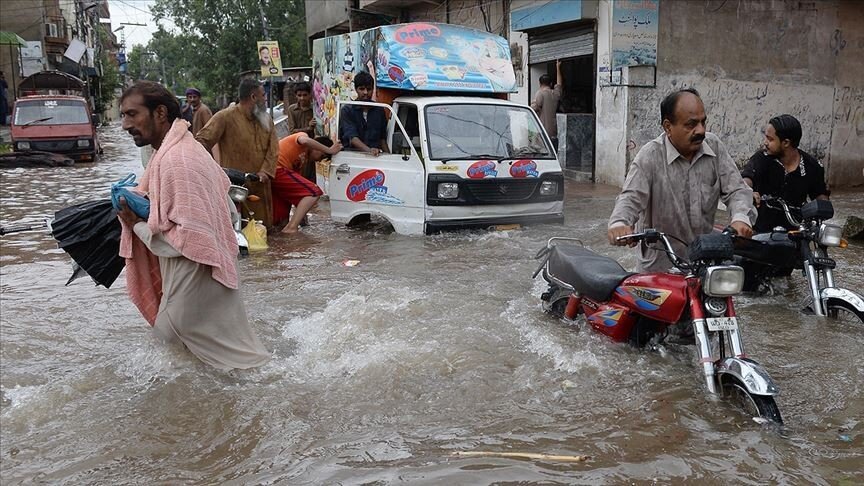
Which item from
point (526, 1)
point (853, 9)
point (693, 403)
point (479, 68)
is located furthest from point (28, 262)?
point (853, 9)

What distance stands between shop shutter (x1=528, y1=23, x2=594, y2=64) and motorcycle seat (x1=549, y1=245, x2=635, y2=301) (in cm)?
943

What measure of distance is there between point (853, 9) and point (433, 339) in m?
13.0

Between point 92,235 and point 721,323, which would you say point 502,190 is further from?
point 92,235

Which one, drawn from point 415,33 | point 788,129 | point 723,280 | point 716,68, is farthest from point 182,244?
point 716,68

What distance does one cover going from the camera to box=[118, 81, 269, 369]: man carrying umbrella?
3502 millimetres

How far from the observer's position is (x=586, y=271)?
461 cm

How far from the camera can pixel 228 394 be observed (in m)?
3.90

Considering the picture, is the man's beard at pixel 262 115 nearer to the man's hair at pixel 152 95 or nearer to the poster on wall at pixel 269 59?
the man's hair at pixel 152 95

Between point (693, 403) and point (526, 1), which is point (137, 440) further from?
point (526, 1)

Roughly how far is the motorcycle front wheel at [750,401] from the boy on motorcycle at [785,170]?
7.86 ft

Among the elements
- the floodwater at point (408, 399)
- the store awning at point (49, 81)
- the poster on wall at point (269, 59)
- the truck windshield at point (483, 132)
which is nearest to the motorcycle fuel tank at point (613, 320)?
Answer: the floodwater at point (408, 399)

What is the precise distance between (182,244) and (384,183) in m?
5.19

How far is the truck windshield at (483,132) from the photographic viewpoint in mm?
8484

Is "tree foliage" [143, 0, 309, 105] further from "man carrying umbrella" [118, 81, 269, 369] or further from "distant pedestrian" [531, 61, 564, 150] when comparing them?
"man carrying umbrella" [118, 81, 269, 369]
